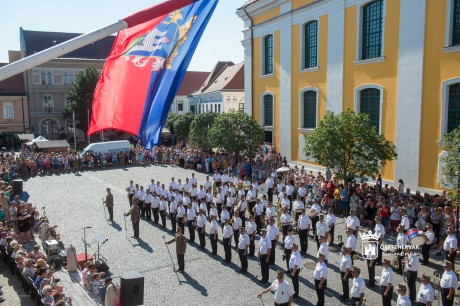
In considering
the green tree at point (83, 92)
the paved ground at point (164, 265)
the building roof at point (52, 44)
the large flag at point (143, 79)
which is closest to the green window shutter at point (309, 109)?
the paved ground at point (164, 265)

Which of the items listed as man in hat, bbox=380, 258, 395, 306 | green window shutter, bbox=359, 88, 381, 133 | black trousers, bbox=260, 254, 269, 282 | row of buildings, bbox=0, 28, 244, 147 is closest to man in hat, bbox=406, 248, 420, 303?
man in hat, bbox=380, 258, 395, 306

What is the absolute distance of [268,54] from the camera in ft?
104

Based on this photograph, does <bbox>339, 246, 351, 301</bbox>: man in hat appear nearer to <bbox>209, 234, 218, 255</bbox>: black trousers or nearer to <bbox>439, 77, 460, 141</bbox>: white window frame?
<bbox>209, 234, 218, 255</bbox>: black trousers

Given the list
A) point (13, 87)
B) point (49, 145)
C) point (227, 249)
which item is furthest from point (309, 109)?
point (13, 87)

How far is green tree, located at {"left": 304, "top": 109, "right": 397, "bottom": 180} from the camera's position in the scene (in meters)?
17.3

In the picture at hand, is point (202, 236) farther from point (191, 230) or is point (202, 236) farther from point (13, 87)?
point (13, 87)

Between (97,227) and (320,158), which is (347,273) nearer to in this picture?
(320,158)

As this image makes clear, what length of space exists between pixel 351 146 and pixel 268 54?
52.2 ft

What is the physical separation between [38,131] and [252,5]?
3847cm

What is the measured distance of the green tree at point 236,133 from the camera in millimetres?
26391

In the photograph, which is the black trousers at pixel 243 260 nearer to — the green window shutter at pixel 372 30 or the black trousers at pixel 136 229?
the black trousers at pixel 136 229

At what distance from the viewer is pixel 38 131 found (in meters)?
56.7

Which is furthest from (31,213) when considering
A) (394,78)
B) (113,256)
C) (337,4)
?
(337,4)

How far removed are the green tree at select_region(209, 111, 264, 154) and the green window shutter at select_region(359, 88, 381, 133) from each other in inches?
266
